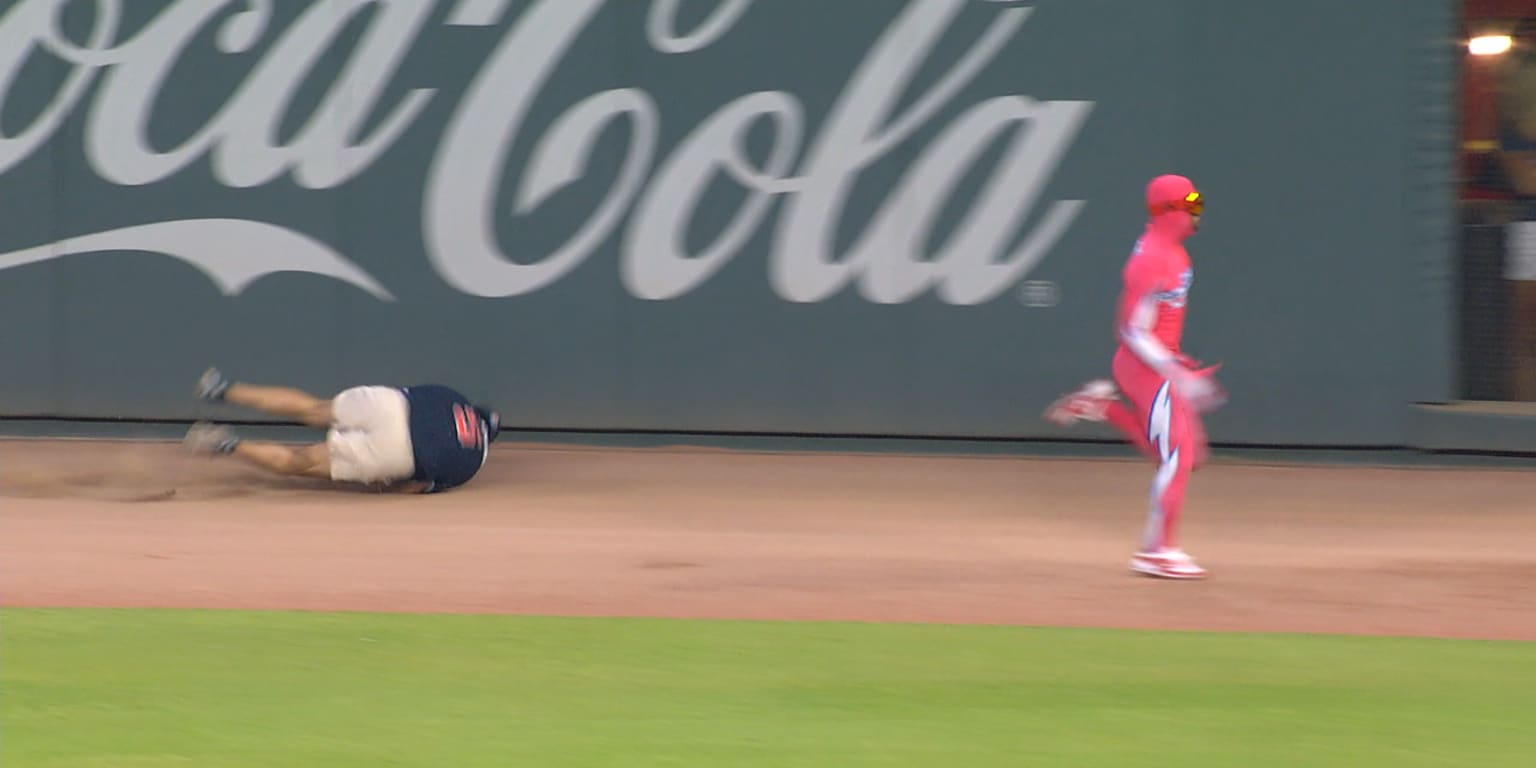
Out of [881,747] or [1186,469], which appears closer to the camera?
[881,747]

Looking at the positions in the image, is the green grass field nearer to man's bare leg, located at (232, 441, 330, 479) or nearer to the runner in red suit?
the runner in red suit

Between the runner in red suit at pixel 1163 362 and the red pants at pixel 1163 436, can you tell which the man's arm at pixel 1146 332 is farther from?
the red pants at pixel 1163 436

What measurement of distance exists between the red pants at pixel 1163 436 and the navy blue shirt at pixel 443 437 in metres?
3.69

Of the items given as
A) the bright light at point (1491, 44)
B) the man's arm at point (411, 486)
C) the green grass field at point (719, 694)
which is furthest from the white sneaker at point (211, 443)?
the bright light at point (1491, 44)

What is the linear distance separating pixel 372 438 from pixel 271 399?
3.05 feet

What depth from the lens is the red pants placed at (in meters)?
7.65

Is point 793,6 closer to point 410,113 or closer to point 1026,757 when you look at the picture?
point 410,113

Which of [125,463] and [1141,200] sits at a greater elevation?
[1141,200]

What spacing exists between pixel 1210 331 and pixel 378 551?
560 cm

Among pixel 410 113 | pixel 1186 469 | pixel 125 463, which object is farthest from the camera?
pixel 410 113

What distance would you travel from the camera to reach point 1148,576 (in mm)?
7973

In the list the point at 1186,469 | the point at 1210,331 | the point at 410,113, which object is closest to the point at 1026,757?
the point at 1186,469

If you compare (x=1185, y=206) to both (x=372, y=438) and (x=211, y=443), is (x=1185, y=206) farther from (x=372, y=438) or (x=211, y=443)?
(x=211, y=443)

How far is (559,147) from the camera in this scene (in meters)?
12.0
